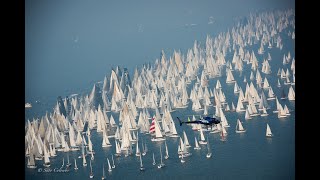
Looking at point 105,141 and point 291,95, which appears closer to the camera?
point 291,95

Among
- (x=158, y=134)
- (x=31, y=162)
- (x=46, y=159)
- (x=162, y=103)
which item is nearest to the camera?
(x=31, y=162)

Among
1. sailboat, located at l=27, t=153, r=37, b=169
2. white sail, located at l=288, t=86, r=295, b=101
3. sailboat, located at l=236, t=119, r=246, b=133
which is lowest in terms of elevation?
sailboat, located at l=27, t=153, r=37, b=169

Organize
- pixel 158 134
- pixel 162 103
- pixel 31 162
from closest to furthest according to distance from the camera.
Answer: pixel 31 162, pixel 158 134, pixel 162 103

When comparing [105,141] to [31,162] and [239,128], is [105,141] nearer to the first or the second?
[31,162]

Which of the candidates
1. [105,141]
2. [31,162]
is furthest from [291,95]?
[31,162]

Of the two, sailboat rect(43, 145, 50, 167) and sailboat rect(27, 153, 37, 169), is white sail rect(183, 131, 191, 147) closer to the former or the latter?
sailboat rect(43, 145, 50, 167)

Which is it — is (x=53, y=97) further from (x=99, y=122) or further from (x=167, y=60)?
(x=167, y=60)

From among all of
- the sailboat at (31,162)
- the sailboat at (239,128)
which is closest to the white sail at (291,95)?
the sailboat at (239,128)

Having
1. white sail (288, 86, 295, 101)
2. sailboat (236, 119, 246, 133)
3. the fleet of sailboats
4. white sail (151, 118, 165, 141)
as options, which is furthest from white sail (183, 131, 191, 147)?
white sail (288, 86, 295, 101)

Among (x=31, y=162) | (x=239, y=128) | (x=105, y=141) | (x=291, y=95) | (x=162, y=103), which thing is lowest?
(x=31, y=162)

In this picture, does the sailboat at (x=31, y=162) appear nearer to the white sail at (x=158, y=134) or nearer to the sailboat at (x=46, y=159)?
the sailboat at (x=46, y=159)
